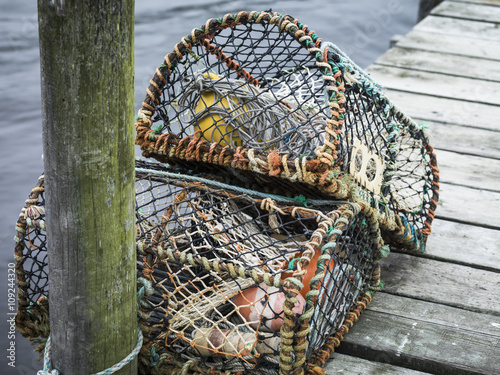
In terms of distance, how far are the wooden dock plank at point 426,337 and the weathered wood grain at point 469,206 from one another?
0.68m

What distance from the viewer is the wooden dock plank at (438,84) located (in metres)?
4.03

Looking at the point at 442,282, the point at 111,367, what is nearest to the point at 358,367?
the point at 442,282

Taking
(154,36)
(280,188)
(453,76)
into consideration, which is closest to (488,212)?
(280,188)

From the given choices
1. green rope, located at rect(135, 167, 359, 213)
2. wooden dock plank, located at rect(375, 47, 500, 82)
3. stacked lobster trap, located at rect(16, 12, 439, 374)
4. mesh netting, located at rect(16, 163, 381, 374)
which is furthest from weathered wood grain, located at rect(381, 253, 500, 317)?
wooden dock plank, located at rect(375, 47, 500, 82)

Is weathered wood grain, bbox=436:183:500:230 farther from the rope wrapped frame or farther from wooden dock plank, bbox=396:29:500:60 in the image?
wooden dock plank, bbox=396:29:500:60

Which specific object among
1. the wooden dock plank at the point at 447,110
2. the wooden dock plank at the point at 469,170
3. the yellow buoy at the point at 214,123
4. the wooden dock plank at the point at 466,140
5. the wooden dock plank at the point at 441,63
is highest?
the yellow buoy at the point at 214,123

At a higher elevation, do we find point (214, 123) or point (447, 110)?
point (214, 123)

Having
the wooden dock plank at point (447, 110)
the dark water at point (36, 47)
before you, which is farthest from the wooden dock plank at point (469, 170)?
the dark water at point (36, 47)

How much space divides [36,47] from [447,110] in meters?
4.30

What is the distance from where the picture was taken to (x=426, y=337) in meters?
1.95

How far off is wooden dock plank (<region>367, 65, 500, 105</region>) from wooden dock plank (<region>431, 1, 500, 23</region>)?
156 centimetres

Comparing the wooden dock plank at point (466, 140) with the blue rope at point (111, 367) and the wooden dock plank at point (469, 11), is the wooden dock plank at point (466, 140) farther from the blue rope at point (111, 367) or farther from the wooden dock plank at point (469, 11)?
the wooden dock plank at point (469, 11)

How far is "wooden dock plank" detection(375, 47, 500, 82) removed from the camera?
4407 millimetres

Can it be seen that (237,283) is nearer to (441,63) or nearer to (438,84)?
(438,84)
